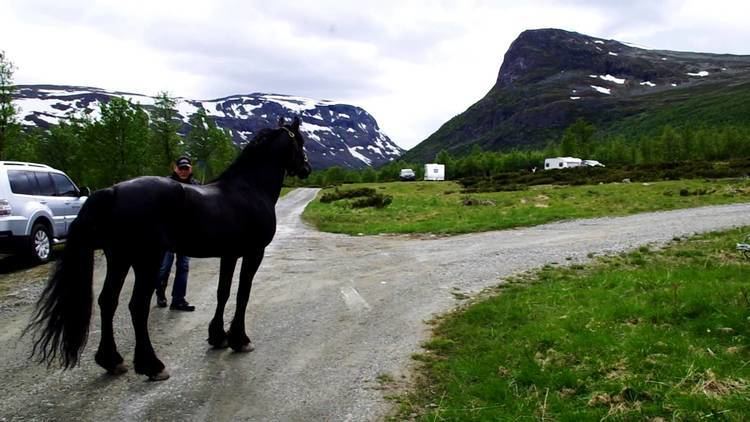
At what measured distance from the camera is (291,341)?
7.16m

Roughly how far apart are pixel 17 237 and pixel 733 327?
1493 cm

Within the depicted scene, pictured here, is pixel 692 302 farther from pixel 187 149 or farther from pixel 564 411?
pixel 187 149

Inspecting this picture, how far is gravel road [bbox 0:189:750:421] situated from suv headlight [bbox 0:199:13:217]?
2.63 metres

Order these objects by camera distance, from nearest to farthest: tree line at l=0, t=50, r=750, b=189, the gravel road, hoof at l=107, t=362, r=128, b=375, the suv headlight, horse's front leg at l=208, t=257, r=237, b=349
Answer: the gravel road → hoof at l=107, t=362, r=128, b=375 → horse's front leg at l=208, t=257, r=237, b=349 → the suv headlight → tree line at l=0, t=50, r=750, b=189

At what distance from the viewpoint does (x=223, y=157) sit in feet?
190

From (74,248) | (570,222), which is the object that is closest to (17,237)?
(74,248)

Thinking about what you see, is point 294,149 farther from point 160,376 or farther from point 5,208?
point 5,208

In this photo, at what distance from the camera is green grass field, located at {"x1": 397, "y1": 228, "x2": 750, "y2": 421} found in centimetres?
465

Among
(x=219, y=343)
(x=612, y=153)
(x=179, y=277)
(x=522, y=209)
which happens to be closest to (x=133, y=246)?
(x=219, y=343)

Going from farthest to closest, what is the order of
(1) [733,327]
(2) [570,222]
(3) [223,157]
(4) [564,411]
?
(3) [223,157] < (2) [570,222] < (1) [733,327] < (4) [564,411]

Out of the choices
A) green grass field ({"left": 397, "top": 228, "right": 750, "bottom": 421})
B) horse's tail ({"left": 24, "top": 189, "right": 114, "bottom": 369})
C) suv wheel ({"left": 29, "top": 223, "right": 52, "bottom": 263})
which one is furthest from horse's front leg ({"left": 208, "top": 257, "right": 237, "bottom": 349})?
suv wheel ({"left": 29, "top": 223, "right": 52, "bottom": 263})

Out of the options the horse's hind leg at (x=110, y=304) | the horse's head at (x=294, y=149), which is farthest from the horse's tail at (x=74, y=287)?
the horse's head at (x=294, y=149)

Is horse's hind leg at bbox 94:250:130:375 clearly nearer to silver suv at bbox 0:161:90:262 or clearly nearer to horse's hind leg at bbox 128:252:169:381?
horse's hind leg at bbox 128:252:169:381

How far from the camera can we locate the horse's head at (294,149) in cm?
735
